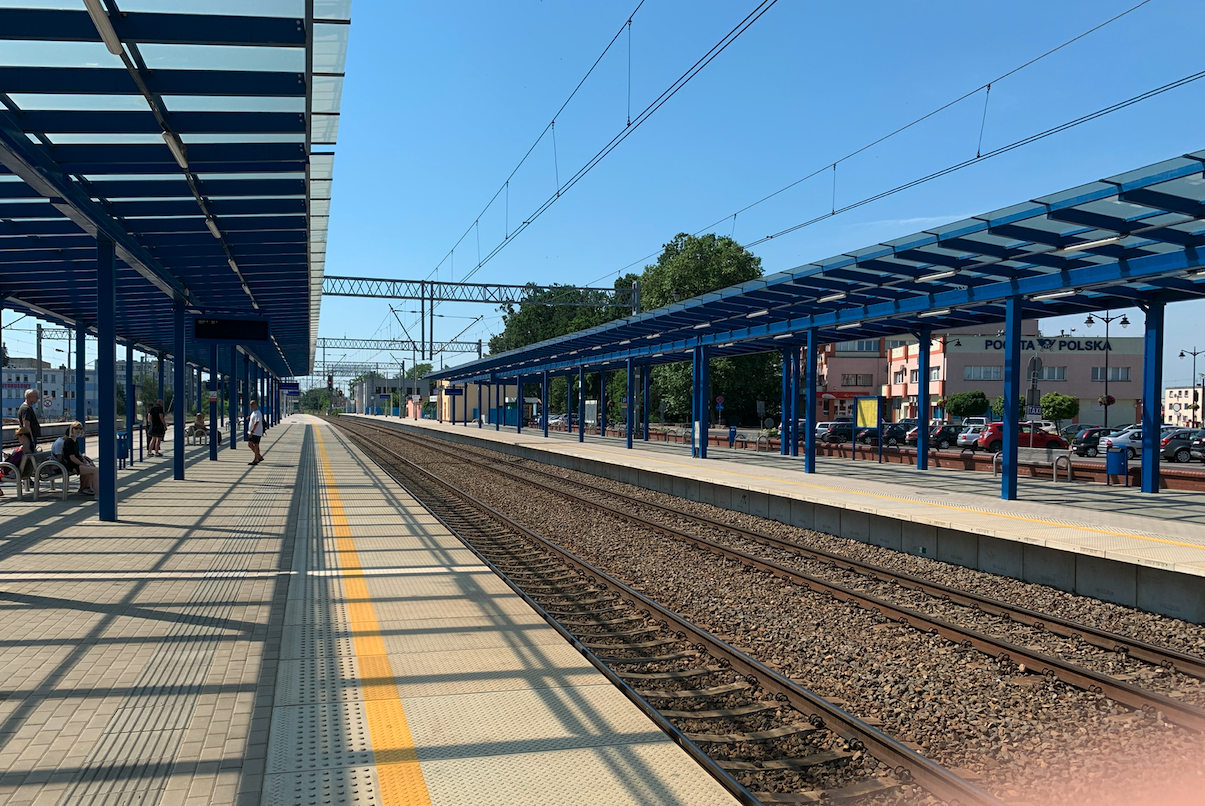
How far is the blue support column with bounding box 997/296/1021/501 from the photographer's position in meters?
14.0

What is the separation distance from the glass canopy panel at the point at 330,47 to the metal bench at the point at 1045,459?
1680cm

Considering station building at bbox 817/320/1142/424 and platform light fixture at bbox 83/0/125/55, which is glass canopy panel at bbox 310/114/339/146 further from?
station building at bbox 817/320/1142/424

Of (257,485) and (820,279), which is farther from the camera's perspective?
(257,485)

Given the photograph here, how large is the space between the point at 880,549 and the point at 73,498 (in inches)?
510

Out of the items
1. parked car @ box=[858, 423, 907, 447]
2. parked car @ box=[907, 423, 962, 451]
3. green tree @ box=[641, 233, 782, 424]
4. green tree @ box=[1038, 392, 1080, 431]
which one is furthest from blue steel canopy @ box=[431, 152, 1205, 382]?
green tree @ box=[1038, 392, 1080, 431]

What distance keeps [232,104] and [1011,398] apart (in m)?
12.5

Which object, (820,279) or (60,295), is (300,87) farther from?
(60,295)

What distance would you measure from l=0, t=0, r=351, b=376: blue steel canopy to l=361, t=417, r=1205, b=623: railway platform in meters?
8.95

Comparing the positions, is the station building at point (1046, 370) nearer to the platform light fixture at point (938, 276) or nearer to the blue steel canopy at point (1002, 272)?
the blue steel canopy at point (1002, 272)

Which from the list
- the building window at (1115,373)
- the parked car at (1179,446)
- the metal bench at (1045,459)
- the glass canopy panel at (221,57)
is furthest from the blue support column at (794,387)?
the building window at (1115,373)

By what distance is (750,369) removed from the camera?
58.1 metres

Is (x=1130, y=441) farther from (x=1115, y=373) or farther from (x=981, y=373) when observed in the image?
(x=1115, y=373)

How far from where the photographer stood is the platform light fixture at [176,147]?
8539 millimetres

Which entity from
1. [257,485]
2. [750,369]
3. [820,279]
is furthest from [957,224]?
[750,369]
